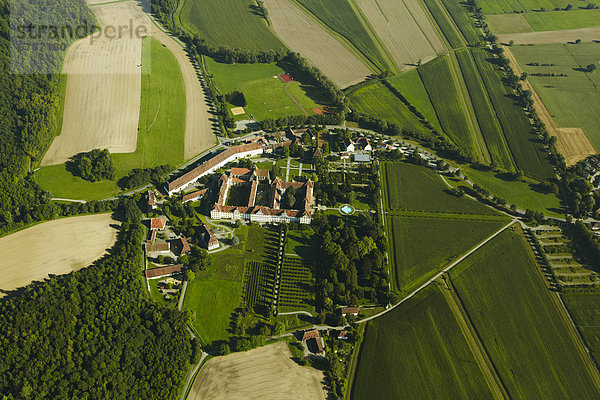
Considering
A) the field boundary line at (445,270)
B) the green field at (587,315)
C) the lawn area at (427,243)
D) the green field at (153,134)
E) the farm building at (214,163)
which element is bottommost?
the green field at (587,315)

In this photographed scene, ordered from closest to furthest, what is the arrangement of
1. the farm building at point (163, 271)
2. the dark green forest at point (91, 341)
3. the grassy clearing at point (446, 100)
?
the dark green forest at point (91, 341) < the farm building at point (163, 271) < the grassy clearing at point (446, 100)

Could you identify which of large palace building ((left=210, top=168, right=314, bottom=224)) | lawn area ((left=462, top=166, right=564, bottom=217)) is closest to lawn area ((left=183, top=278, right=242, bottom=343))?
large palace building ((left=210, top=168, right=314, bottom=224))

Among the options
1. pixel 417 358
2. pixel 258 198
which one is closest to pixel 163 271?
pixel 258 198

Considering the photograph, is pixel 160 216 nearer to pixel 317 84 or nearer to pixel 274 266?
pixel 274 266

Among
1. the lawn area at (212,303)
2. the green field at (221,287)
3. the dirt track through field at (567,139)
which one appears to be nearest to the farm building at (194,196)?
the green field at (221,287)

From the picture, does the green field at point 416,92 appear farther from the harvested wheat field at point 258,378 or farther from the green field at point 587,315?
the harvested wheat field at point 258,378

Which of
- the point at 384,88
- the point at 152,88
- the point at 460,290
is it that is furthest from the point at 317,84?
the point at 460,290
